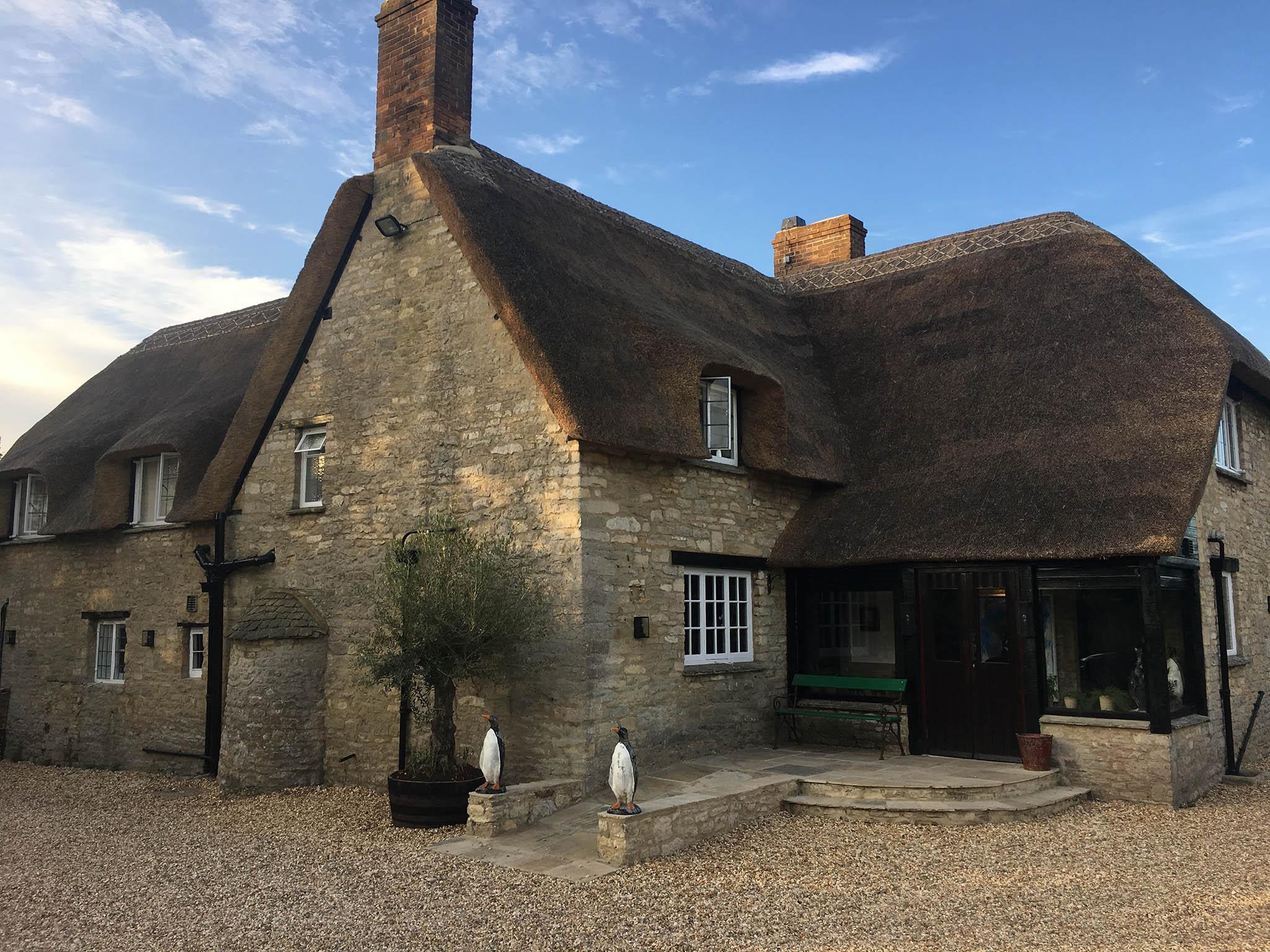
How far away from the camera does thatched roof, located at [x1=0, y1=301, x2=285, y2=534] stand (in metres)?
13.8

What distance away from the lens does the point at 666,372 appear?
10.5 metres

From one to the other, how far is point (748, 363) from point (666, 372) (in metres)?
1.34

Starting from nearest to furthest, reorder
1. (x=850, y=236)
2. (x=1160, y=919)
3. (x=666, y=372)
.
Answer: (x=1160, y=919), (x=666, y=372), (x=850, y=236)

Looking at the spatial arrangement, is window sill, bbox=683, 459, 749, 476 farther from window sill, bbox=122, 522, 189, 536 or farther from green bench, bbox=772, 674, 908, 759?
window sill, bbox=122, 522, 189, 536

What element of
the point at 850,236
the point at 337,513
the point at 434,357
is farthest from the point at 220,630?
the point at 850,236

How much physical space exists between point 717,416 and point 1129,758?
5.50m

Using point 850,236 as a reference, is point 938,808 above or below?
below

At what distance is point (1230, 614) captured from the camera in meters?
12.5

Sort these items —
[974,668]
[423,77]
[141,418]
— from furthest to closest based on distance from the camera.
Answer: [141,418]
[423,77]
[974,668]

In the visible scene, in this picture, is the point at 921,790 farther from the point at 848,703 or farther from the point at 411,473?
the point at 411,473

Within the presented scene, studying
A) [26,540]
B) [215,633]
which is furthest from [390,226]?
[26,540]

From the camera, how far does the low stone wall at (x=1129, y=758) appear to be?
9422mm

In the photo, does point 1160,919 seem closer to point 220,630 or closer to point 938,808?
point 938,808

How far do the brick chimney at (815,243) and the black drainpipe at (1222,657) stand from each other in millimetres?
9423
